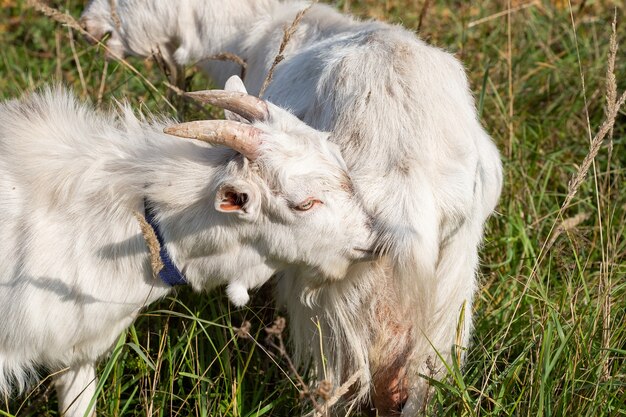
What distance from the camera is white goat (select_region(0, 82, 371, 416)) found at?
9.86 feet

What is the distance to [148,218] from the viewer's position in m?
3.14

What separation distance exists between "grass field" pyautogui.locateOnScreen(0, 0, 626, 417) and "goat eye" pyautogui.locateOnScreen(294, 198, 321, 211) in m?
0.56

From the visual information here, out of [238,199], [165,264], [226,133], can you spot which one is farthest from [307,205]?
[165,264]

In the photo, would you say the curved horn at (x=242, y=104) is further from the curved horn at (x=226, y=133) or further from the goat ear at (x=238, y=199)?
the goat ear at (x=238, y=199)

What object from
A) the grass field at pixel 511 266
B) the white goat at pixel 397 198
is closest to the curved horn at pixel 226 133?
the white goat at pixel 397 198

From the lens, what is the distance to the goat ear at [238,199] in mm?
2895

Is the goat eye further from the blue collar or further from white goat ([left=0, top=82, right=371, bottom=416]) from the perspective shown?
the blue collar

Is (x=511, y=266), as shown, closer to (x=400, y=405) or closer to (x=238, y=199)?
(x=400, y=405)

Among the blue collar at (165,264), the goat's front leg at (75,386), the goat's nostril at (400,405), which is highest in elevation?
the blue collar at (165,264)

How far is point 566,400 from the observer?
3143mm

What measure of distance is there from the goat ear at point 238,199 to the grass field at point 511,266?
512mm

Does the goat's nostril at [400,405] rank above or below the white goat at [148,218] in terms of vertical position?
below

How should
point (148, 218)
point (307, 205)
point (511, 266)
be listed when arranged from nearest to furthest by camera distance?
point (307, 205)
point (148, 218)
point (511, 266)

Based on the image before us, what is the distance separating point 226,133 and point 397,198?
627 millimetres
